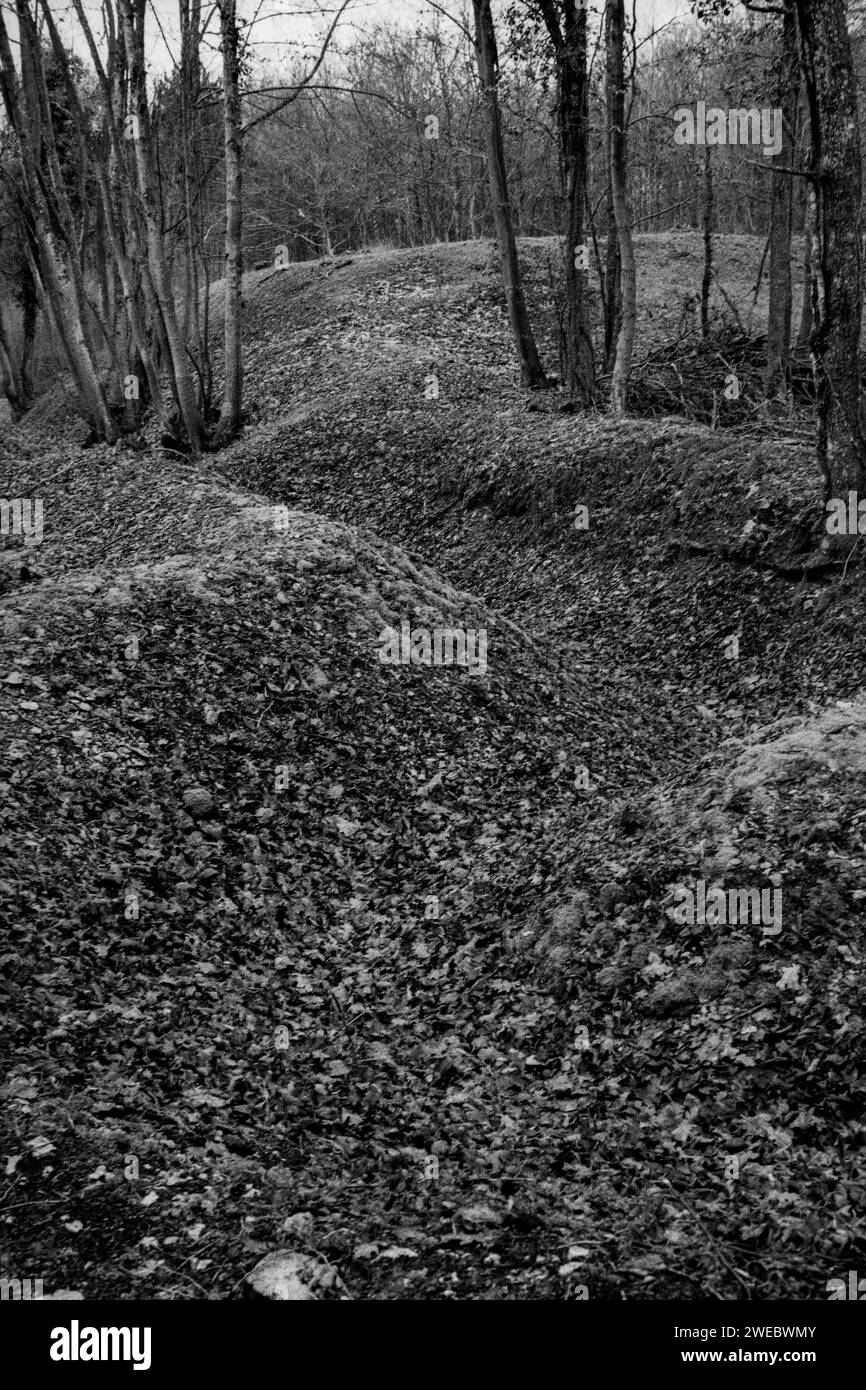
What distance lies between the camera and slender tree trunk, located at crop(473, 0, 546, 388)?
15453 millimetres

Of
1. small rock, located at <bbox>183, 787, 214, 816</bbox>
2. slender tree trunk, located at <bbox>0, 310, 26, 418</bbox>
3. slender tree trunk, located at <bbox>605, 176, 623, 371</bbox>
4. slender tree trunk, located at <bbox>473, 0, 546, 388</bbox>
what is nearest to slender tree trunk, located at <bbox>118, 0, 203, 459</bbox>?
slender tree trunk, located at <bbox>473, 0, 546, 388</bbox>

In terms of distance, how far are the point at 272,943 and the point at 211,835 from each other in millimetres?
970

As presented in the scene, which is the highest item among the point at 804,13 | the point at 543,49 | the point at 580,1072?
the point at 543,49

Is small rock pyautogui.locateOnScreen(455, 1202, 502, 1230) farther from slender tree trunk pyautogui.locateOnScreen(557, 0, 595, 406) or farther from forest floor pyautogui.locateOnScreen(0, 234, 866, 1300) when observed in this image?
slender tree trunk pyautogui.locateOnScreen(557, 0, 595, 406)

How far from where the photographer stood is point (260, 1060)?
186 inches

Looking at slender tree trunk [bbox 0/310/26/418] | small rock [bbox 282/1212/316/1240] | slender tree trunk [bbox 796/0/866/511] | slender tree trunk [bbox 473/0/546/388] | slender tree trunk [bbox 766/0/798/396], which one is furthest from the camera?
slender tree trunk [bbox 0/310/26/418]

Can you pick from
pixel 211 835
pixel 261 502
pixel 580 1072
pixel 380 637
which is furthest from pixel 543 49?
pixel 580 1072

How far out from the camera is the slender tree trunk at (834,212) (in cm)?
799

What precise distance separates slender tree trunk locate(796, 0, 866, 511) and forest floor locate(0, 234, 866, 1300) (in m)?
1.71

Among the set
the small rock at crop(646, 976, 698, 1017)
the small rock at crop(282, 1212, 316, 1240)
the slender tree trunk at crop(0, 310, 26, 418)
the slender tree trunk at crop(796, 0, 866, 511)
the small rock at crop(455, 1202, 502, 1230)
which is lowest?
the small rock at crop(455, 1202, 502, 1230)

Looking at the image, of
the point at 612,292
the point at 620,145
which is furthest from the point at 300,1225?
the point at 612,292

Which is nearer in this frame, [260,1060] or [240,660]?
[260,1060]

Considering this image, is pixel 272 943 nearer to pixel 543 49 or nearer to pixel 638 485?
pixel 638 485

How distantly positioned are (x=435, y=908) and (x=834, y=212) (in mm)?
6755
